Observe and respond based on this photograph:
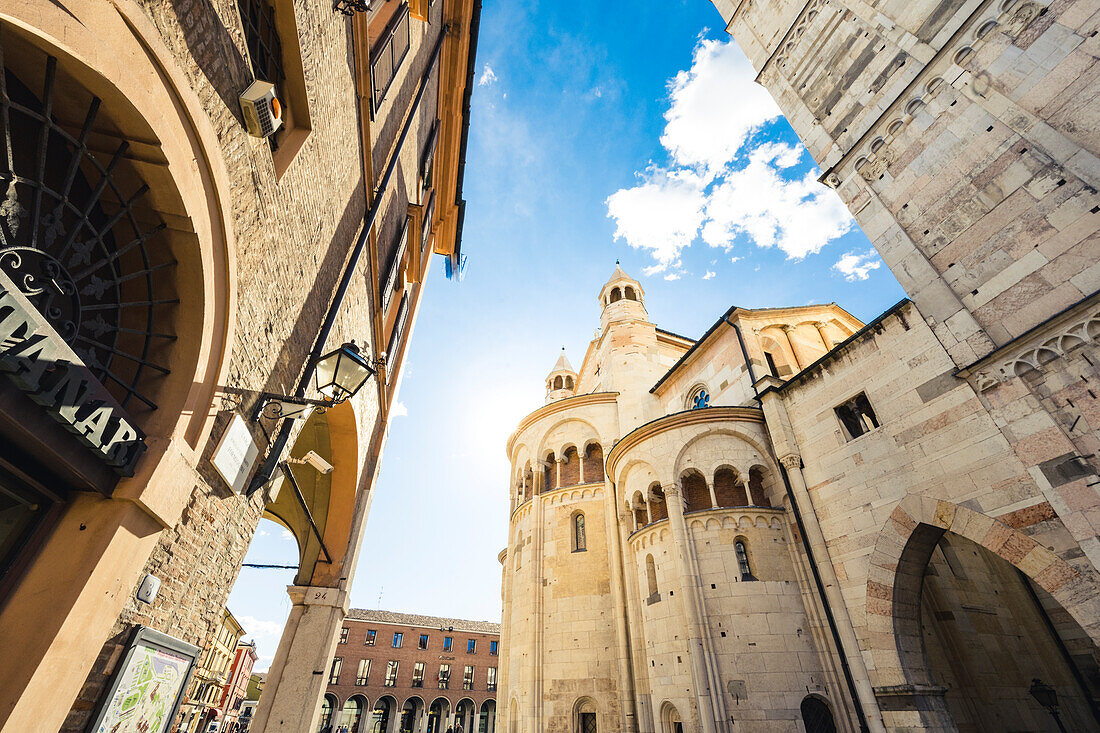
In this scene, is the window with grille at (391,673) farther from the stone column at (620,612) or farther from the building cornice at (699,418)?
the building cornice at (699,418)

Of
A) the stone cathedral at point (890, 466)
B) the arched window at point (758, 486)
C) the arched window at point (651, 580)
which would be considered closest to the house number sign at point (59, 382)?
the stone cathedral at point (890, 466)

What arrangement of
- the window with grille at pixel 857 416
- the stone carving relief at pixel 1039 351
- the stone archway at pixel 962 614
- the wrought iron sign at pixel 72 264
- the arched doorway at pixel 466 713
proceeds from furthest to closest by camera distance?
1. the arched doorway at pixel 466 713
2. the window with grille at pixel 857 416
3. the stone archway at pixel 962 614
4. the stone carving relief at pixel 1039 351
5. the wrought iron sign at pixel 72 264

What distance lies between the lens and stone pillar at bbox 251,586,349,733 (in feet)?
24.5

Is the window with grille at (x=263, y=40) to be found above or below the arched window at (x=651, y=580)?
above

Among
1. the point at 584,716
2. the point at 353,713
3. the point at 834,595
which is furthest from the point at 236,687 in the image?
the point at 834,595

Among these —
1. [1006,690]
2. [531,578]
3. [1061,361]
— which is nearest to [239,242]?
[1061,361]

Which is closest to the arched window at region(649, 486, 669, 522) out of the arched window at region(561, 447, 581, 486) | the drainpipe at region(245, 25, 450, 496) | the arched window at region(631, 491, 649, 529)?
the arched window at region(631, 491, 649, 529)

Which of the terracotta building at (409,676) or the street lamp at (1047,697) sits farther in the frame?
the terracotta building at (409,676)

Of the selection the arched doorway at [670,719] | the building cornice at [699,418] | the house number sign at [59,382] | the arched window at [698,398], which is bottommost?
the arched doorway at [670,719]

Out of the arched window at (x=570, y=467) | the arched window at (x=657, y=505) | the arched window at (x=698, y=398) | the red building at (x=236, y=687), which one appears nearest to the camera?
the arched window at (x=657, y=505)

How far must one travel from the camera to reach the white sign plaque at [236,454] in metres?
4.00

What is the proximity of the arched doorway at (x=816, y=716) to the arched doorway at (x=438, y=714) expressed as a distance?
4413 cm

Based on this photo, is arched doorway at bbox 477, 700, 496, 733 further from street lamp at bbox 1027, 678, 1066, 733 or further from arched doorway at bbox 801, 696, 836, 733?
street lamp at bbox 1027, 678, 1066, 733

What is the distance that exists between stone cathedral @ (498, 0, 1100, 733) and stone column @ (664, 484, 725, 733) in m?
0.06
